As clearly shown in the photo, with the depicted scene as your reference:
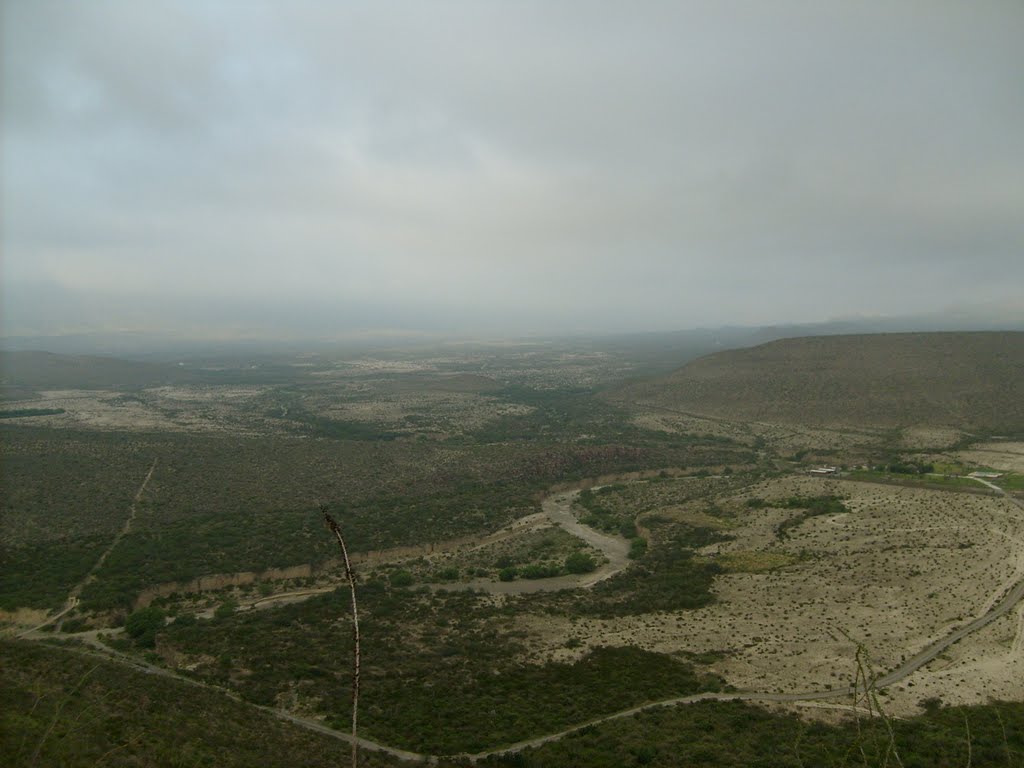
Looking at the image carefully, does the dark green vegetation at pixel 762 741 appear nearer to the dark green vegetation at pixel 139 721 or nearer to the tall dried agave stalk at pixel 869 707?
the tall dried agave stalk at pixel 869 707

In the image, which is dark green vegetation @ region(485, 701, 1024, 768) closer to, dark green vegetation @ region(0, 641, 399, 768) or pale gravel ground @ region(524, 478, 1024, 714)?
pale gravel ground @ region(524, 478, 1024, 714)

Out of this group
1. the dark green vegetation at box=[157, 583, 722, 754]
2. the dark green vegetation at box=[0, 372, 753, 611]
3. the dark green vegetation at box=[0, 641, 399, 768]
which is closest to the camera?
the dark green vegetation at box=[0, 641, 399, 768]

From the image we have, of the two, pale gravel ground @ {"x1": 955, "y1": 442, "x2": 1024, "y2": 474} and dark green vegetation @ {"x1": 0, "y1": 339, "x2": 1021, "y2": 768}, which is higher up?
pale gravel ground @ {"x1": 955, "y1": 442, "x2": 1024, "y2": 474}

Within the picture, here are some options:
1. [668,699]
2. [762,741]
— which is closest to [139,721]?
[668,699]

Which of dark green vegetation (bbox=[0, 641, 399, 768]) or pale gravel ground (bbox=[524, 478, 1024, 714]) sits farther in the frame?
pale gravel ground (bbox=[524, 478, 1024, 714])

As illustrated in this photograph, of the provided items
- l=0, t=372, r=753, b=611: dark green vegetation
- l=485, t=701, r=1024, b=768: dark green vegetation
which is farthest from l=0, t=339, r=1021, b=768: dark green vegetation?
l=0, t=372, r=753, b=611: dark green vegetation

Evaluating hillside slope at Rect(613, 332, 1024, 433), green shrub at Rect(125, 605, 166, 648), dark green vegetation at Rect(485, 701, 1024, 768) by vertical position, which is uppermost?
hillside slope at Rect(613, 332, 1024, 433)

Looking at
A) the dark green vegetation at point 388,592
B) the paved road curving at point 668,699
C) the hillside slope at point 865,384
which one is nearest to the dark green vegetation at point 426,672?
the dark green vegetation at point 388,592
